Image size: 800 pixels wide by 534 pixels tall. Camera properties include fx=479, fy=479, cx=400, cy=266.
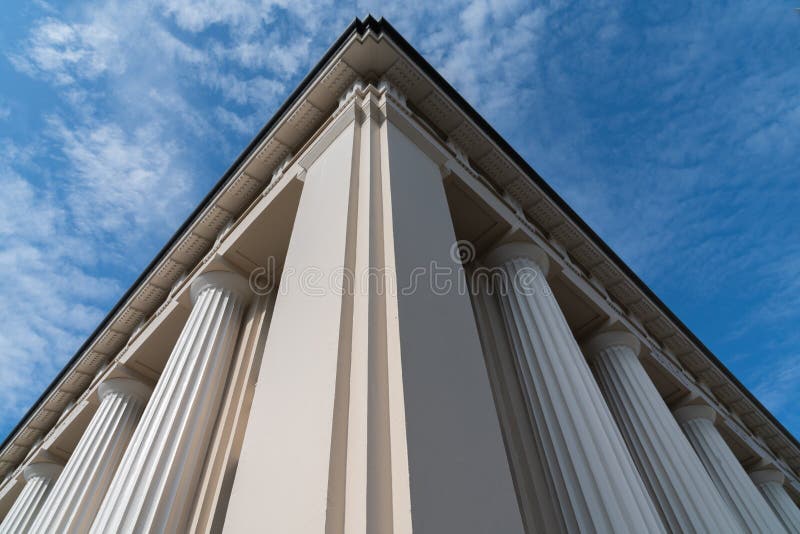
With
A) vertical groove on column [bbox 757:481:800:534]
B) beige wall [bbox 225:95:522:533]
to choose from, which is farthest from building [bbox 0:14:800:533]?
vertical groove on column [bbox 757:481:800:534]

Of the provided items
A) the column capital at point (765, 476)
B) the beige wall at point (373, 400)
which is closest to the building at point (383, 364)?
the beige wall at point (373, 400)

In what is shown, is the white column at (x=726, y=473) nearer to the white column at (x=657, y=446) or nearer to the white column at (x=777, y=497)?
the white column at (x=657, y=446)

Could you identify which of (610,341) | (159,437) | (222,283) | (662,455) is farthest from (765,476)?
(159,437)

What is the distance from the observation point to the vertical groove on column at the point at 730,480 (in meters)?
10.7

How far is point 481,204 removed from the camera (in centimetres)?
884

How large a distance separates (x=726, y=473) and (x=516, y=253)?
26.9ft

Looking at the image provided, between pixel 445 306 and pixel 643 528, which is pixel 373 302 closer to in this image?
pixel 445 306

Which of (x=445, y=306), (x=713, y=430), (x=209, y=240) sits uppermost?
Answer: (x=209, y=240)

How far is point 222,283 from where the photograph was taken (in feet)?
29.4

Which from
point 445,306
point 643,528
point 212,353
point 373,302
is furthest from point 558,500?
point 212,353

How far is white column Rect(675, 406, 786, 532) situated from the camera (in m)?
10.8

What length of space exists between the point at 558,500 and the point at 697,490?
4.25 m

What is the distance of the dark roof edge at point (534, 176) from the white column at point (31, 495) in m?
15.0

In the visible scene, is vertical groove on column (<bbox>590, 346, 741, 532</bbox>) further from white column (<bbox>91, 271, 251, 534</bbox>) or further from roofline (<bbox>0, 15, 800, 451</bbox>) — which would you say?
white column (<bbox>91, 271, 251, 534</bbox>)
